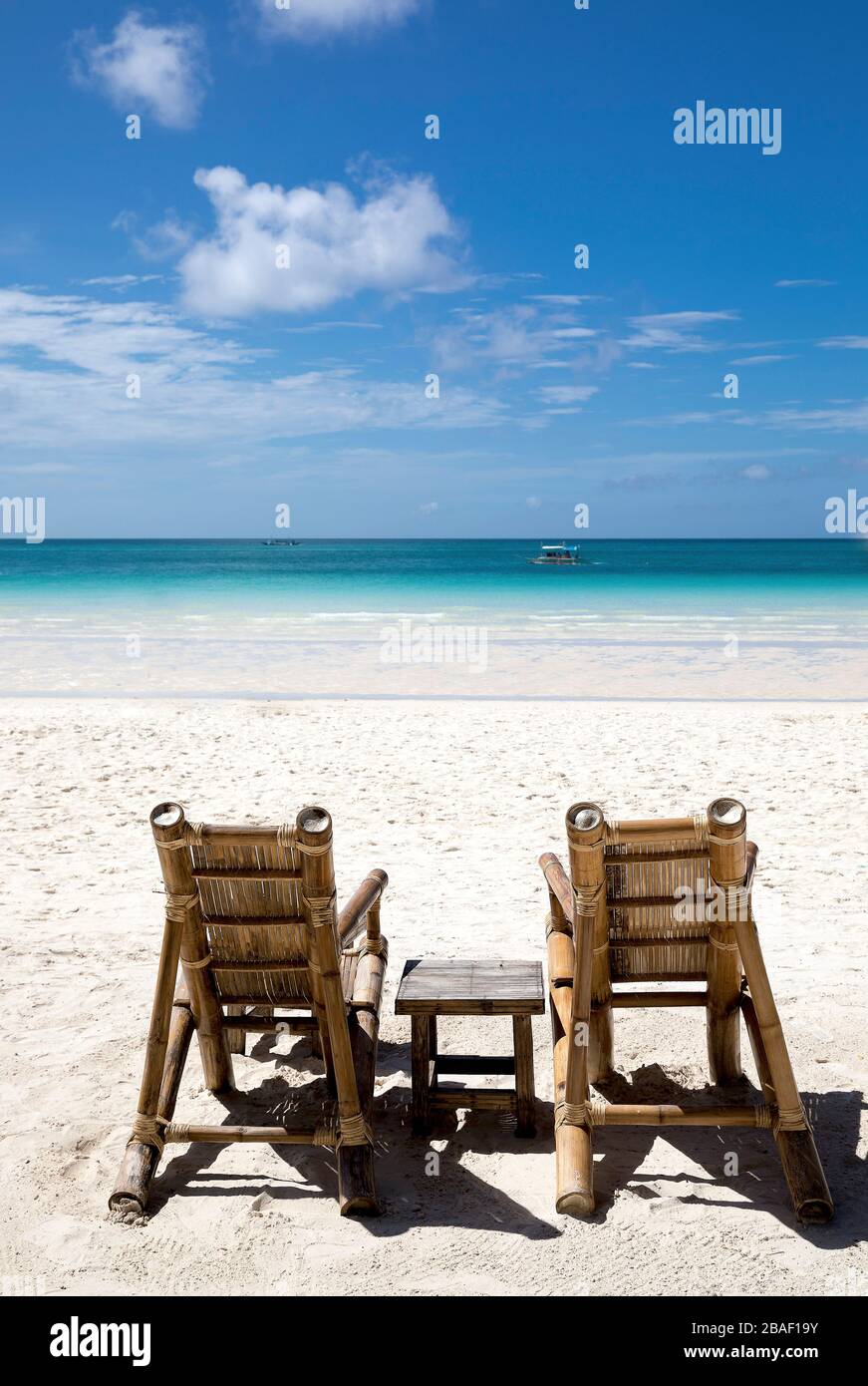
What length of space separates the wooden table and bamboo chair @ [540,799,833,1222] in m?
0.12

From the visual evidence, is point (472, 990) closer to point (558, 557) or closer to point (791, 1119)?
point (791, 1119)

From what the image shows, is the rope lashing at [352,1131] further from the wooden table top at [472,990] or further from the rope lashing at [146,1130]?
the rope lashing at [146,1130]

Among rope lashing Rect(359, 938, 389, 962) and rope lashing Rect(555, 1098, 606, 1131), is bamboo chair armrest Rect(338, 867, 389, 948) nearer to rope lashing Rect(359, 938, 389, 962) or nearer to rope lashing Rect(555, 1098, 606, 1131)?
rope lashing Rect(359, 938, 389, 962)

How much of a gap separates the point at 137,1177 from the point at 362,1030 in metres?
0.84

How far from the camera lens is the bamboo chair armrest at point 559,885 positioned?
3432 millimetres

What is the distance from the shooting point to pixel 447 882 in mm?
6117

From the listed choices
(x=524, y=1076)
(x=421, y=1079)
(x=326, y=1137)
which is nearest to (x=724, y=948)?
(x=524, y=1076)

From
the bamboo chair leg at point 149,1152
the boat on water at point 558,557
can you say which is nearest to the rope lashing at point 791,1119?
the bamboo chair leg at point 149,1152

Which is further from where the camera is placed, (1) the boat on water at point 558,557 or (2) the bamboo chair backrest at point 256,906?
(1) the boat on water at point 558,557

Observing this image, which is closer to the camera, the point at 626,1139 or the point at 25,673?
the point at 626,1139

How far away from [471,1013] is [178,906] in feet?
3.28

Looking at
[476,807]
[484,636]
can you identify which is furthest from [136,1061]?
[484,636]

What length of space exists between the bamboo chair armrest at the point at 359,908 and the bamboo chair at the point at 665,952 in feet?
2.36
